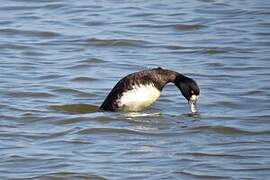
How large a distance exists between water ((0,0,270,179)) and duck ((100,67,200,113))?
0.17 m

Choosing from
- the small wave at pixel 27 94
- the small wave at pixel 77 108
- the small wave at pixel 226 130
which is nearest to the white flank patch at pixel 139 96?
the small wave at pixel 77 108

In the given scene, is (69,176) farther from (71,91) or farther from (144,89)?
(71,91)

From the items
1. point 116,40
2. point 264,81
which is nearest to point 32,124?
point 264,81

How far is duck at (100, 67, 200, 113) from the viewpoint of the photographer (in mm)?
12953

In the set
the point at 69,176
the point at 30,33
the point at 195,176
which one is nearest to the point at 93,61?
the point at 30,33

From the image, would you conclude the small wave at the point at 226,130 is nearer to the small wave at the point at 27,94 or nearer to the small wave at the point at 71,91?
the small wave at the point at 71,91

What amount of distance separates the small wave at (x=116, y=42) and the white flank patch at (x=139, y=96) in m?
4.84

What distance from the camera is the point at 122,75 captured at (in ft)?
51.3

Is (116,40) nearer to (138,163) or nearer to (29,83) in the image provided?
(29,83)

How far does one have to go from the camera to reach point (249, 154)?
11125mm

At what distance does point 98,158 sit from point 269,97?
3.91 m

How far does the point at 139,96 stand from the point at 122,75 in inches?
105

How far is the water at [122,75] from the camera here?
1084 centimetres

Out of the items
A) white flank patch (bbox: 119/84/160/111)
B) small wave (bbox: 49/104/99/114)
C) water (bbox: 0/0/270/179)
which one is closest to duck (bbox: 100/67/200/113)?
white flank patch (bbox: 119/84/160/111)
